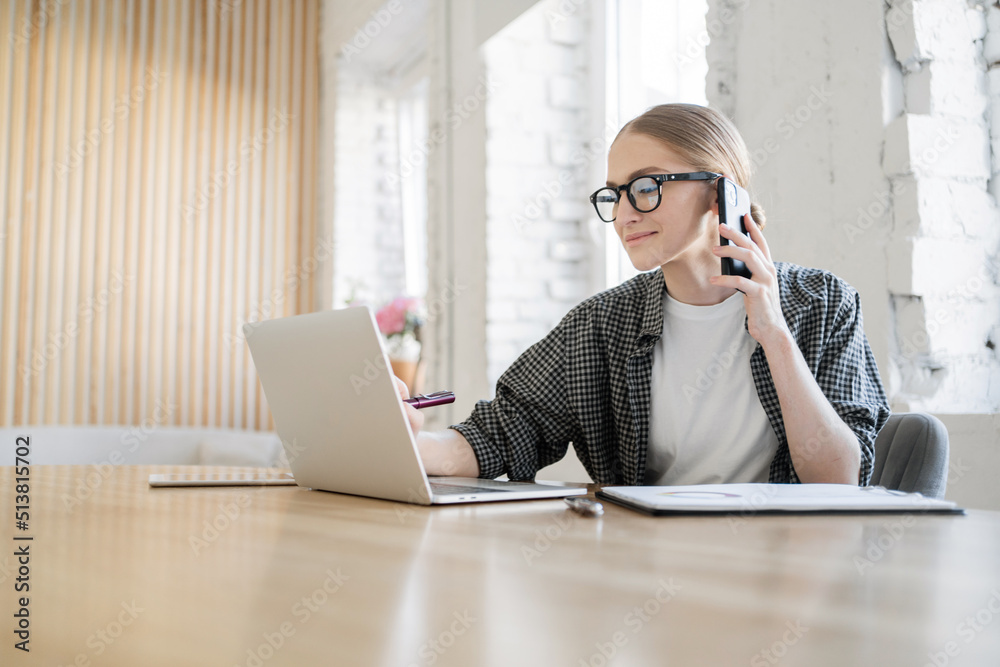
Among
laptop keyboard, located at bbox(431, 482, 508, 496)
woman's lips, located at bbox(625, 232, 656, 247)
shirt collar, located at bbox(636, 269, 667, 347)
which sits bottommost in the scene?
laptop keyboard, located at bbox(431, 482, 508, 496)

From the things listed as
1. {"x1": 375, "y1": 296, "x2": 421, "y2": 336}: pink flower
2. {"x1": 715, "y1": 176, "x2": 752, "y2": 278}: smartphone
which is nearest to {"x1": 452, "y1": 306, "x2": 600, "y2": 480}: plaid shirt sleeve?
{"x1": 715, "y1": 176, "x2": 752, "y2": 278}: smartphone

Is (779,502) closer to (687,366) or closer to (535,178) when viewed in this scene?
(687,366)

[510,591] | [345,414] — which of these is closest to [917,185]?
[345,414]

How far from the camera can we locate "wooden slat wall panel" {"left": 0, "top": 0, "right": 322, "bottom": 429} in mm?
3980

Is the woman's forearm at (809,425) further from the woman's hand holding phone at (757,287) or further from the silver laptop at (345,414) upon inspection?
the silver laptop at (345,414)

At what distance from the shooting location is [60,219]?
4.02 meters

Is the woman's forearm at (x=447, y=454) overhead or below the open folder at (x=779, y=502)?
below

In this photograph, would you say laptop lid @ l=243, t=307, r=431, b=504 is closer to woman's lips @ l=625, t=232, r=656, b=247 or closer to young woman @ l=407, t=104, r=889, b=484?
young woman @ l=407, t=104, r=889, b=484

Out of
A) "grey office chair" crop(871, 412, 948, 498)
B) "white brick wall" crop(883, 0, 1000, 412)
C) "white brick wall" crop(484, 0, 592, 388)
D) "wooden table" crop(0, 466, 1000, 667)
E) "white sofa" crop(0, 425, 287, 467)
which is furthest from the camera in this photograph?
"white sofa" crop(0, 425, 287, 467)

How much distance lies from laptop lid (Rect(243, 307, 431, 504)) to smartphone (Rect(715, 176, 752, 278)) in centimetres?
65

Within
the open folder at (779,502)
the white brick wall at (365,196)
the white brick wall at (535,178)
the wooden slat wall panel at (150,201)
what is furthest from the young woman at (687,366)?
the wooden slat wall panel at (150,201)

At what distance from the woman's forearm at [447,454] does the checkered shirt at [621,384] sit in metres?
0.02

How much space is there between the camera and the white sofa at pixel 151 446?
3619 millimetres

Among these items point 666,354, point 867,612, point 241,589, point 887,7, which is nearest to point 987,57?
point 887,7
